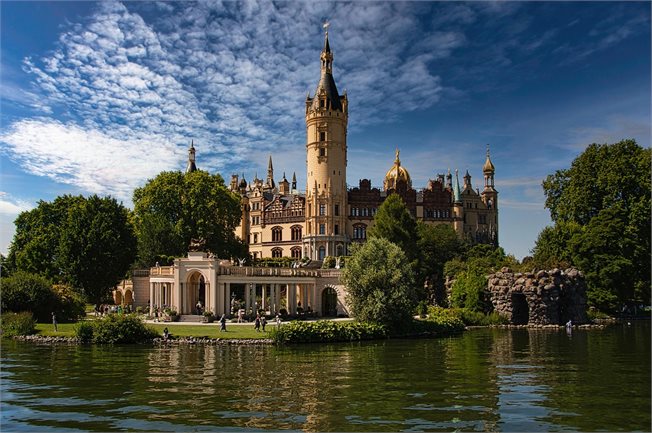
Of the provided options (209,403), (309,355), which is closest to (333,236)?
(309,355)

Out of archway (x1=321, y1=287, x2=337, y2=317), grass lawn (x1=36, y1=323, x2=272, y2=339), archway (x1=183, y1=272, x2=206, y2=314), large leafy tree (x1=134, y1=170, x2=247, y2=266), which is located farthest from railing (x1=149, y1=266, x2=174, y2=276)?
archway (x1=321, y1=287, x2=337, y2=317)

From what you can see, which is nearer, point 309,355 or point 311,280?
point 309,355

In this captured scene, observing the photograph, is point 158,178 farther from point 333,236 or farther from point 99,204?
point 333,236

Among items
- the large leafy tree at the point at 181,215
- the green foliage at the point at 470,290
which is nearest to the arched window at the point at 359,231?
the large leafy tree at the point at 181,215

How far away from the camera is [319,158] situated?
93.8 meters

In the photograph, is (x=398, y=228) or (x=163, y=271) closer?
(x=163, y=271)

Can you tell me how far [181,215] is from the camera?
68.2 m

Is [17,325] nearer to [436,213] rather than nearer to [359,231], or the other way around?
[359,231]

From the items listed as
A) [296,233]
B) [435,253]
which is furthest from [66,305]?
[296,233]

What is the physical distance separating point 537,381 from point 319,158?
7246cm

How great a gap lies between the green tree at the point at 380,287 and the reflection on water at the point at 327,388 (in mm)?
6052

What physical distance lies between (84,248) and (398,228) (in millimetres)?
30041

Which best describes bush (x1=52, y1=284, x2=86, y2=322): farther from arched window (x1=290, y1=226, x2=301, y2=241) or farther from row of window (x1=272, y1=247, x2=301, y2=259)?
arched window (x1=290, y1=226, x2=301, y2=241)

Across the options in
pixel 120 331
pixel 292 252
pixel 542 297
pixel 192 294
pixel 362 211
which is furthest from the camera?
pixel 292 252
